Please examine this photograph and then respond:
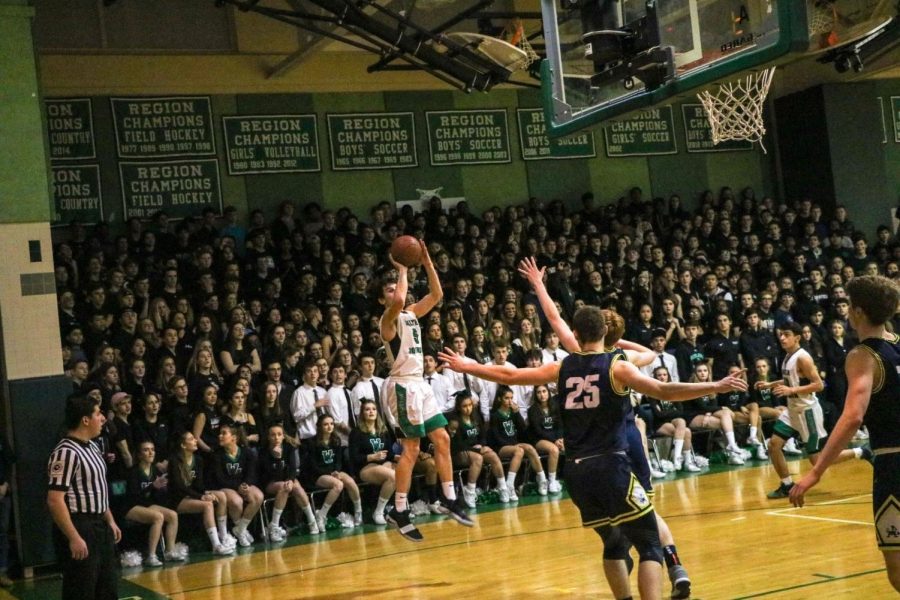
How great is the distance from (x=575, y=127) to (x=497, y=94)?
11405 mm

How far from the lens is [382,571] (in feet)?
29.7

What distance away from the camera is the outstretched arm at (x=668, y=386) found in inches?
209

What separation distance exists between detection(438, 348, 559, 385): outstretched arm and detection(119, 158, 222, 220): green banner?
11551mm

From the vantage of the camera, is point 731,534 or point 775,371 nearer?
point 731,534

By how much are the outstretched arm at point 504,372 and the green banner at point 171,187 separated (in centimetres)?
1155

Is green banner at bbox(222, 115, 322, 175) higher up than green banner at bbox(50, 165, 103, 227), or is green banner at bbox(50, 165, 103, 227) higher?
green banner at bbox(222, 115, 322, 175)

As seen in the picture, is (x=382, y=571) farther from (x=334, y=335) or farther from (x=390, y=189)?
(x=390, y=189)

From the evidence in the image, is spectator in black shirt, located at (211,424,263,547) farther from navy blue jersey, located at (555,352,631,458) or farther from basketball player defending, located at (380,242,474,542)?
navy blue jersey, located at (555,352,631,458)

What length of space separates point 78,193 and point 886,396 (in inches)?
531

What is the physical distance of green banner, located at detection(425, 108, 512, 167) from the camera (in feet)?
62.0

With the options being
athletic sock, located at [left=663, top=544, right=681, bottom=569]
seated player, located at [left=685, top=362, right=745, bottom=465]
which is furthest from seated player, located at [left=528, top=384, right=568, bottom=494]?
athletic sock, located at [left=663, top=544, right=681, bottom=569]

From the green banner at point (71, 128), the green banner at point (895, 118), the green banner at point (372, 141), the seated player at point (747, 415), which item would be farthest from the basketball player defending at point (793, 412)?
the green banner at point (895, 118)

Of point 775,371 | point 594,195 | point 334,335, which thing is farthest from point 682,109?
point 334,335

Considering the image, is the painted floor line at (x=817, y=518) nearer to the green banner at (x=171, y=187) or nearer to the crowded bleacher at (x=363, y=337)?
the crowded bleacher at (x=363, y=337)
